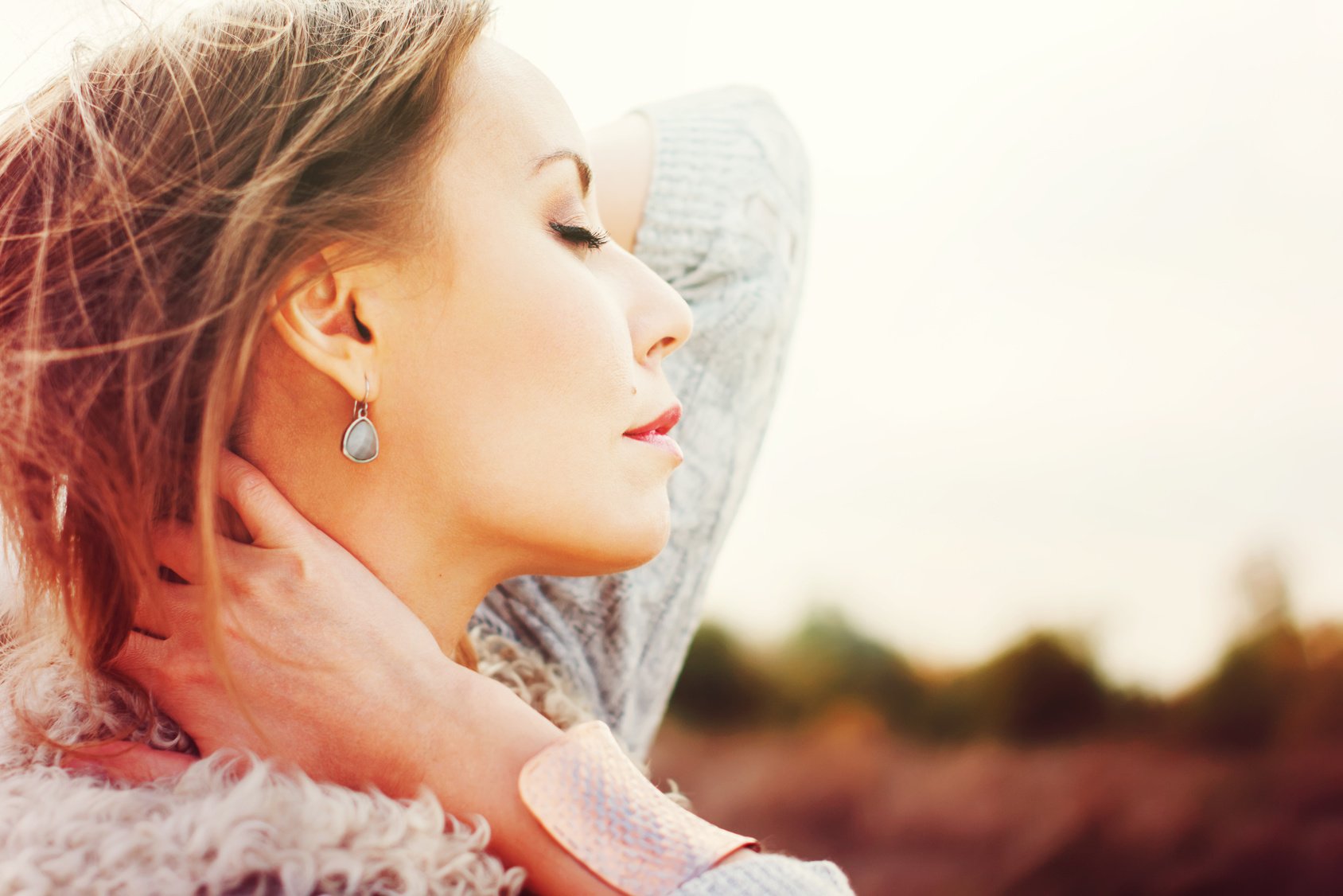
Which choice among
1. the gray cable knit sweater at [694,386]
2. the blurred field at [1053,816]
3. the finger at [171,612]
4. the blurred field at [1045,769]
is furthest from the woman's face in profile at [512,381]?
the blurred field at [1053,816]

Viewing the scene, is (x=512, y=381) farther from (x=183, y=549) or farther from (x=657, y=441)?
(x=183, y=549)

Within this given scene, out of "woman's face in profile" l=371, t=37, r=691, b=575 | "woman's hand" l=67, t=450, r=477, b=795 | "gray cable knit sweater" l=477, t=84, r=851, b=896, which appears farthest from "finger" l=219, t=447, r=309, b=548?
"gray cable knit sweater" l=477, t=84, r=851, b=896

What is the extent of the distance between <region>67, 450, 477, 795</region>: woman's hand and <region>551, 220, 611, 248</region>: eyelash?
423mm

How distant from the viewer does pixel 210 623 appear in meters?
0.83

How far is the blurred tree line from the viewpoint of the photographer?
251 centimetres

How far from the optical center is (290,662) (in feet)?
2.98

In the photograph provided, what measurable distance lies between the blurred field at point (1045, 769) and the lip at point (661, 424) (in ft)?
5.23

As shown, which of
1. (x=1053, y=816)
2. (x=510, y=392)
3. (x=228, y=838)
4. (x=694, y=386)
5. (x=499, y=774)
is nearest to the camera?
(x=228, y=838)

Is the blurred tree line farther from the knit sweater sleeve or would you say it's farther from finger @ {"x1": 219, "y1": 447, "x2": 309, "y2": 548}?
finger @ {"x1": 219, "y1": 447, "x2": 309, "y2": 548}

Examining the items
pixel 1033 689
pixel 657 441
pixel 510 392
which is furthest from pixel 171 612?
pixel 1033 689

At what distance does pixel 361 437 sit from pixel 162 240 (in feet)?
0.89

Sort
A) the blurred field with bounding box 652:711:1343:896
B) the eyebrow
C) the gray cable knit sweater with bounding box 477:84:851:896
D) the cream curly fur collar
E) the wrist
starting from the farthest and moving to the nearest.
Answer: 1. the blurred field with bounding box 652:711:1343:896
2. the gray cable knit sweater with bounding box 477:84:851:896
3. the eyebrow
4. the wrist
5. the cream curly fur collar

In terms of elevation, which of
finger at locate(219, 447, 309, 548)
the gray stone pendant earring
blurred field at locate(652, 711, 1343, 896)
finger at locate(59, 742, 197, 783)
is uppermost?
the gray stone pendant earring

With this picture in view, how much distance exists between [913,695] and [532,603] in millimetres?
1569
